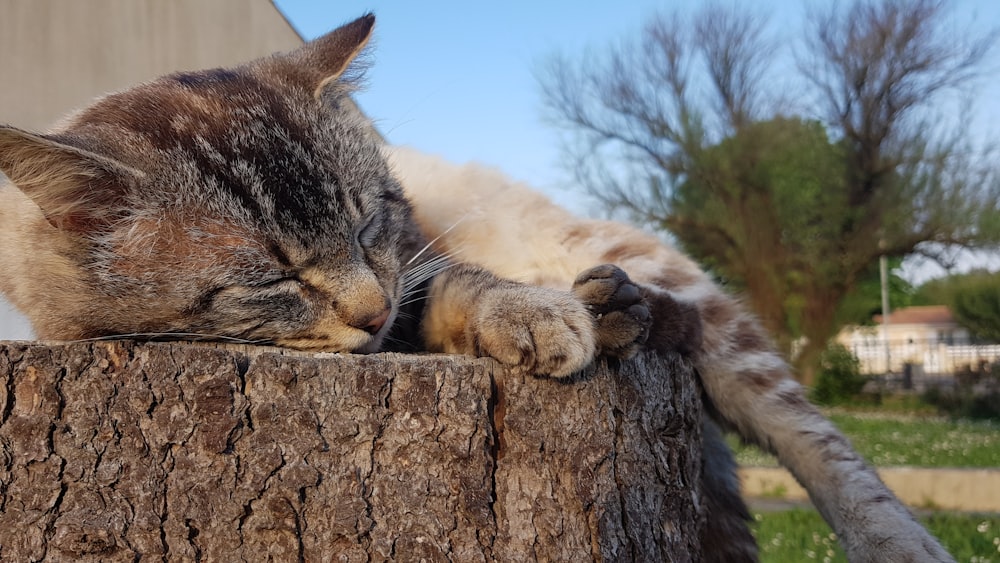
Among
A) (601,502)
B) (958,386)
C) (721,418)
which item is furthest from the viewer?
(958,386)

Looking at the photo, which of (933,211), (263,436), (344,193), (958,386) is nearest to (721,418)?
(344,193)

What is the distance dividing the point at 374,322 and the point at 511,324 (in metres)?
0.31

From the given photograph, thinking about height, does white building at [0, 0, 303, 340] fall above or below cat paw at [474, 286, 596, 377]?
→ above

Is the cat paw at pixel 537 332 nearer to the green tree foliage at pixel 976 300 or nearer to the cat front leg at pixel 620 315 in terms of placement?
the cat front leg at pixel 620 315

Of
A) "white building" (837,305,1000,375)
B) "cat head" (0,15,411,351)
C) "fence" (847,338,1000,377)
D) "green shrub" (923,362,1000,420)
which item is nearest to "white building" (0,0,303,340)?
"cat head" (0,15,411,351)

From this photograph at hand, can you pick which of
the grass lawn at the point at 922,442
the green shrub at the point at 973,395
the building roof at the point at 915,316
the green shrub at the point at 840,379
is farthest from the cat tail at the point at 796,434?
the building roof at the point at 915,316

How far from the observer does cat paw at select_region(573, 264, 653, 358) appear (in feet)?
4.66

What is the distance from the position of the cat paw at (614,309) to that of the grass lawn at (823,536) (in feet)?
8.05

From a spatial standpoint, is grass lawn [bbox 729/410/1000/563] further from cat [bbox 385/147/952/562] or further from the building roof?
the building roof

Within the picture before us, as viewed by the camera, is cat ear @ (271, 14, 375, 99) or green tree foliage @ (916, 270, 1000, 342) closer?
cat ear @ (271, 14, 375, 99)

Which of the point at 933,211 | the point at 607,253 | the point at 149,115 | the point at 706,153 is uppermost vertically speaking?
the point at 706,153

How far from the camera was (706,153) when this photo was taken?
15.1 metres

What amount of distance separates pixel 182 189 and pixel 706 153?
14.6 m

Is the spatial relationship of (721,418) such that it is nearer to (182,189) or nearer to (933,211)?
(182,189)
